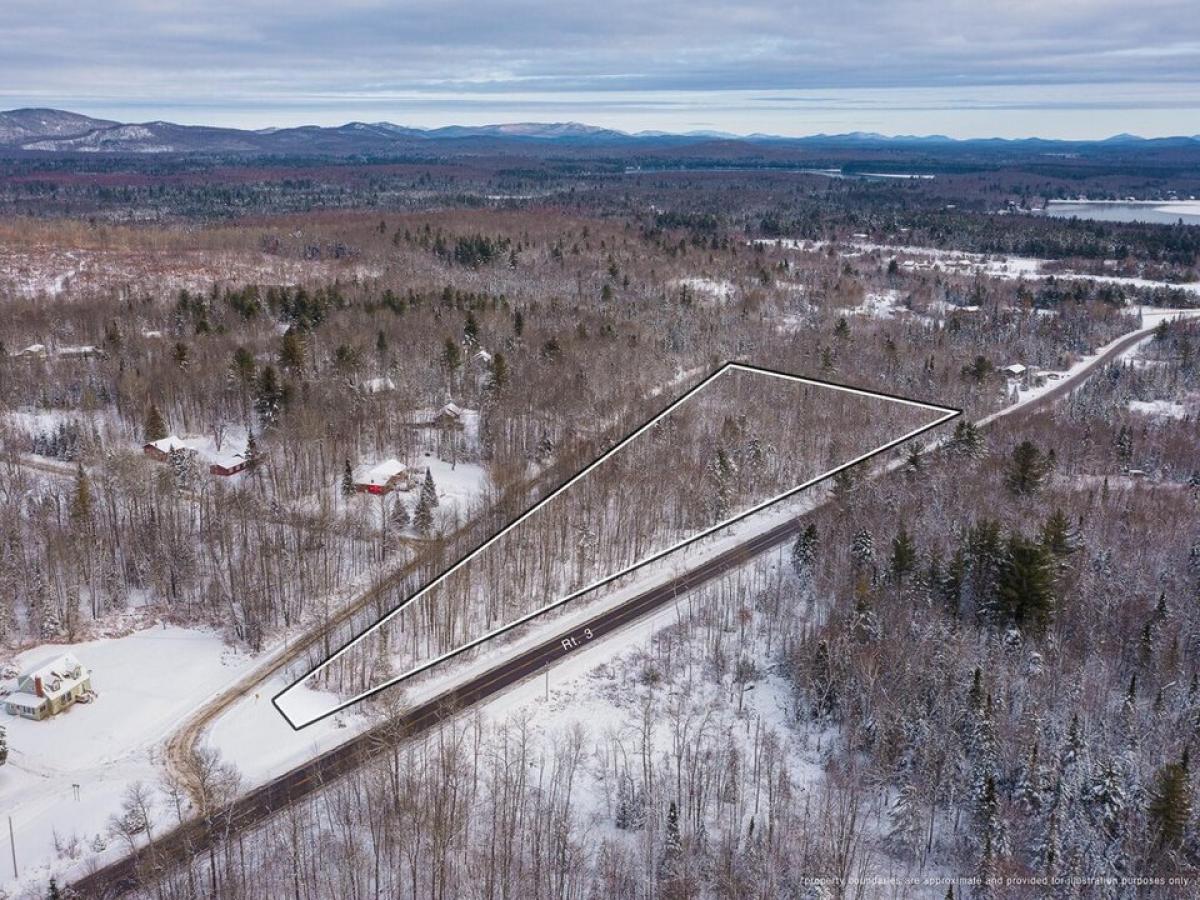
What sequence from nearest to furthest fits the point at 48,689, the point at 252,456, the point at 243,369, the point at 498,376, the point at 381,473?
the point at 48,689
the point at 381,473
the point at 252,456
the point at 243,369
the point at 498,376

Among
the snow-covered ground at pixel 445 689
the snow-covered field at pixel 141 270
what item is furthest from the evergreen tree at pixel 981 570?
the snow-covered field at pixel 141 270

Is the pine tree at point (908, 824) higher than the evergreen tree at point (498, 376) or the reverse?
the reverse

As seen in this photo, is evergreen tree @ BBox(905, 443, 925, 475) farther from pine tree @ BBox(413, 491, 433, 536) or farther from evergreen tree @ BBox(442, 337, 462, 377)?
evergreen tree @ BBox(442, 337, 462, 377)

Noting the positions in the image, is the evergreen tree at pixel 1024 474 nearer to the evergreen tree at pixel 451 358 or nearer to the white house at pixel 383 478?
the white house at pixel 383 478

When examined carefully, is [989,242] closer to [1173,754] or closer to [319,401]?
[319,401]

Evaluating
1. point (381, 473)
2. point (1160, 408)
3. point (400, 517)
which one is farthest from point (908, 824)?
point (1160, 408)

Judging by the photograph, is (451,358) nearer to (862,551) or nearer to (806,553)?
(806,553)
